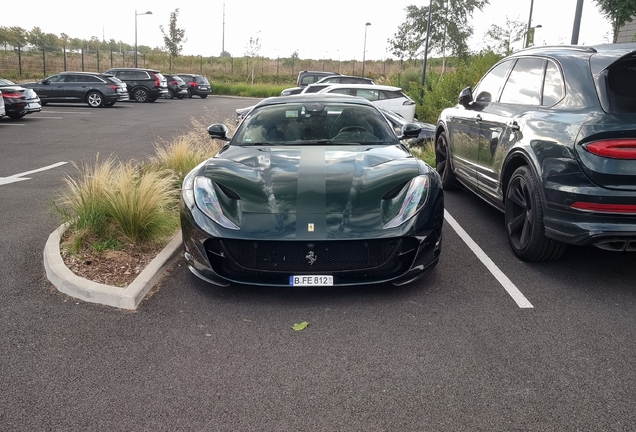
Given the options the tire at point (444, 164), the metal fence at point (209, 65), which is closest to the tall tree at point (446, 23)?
the metal fence at point (209, 65)

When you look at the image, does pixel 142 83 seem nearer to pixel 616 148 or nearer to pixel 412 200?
pixel 412 200

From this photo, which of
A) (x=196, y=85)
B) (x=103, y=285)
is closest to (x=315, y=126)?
(x=103, y=285)

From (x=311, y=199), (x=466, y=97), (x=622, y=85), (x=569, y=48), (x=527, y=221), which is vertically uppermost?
(x=569, y=48)

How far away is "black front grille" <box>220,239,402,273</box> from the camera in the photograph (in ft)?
13.3

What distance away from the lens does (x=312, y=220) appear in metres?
4.09

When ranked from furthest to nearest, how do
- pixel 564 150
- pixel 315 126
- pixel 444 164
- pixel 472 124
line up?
pixel 444 164
pixel 472 124
pixel 315 126
pixel 564 150

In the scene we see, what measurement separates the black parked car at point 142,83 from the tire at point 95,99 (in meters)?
5.95

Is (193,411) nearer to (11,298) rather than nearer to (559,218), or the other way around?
(11,298)

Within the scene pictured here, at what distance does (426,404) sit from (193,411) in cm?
115

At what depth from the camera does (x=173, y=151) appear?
8422mm

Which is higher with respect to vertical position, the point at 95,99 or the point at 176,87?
the point at 176,87

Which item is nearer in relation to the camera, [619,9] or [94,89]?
[619,9]

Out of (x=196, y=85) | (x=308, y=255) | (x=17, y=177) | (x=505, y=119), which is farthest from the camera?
(x=196, y=85)

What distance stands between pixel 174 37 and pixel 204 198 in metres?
60.2
